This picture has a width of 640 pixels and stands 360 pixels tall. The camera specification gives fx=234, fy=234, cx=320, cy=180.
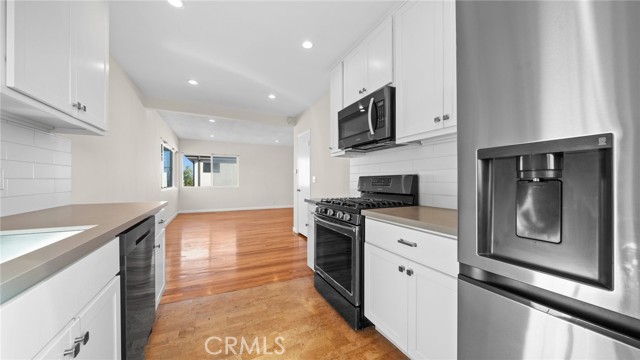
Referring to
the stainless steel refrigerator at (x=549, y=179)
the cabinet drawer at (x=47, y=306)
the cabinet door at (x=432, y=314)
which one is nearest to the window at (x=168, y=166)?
the cabinet drawer at (x=47, y=306)

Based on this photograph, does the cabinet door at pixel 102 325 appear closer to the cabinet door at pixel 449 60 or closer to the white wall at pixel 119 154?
the white wall at pixel 119 154

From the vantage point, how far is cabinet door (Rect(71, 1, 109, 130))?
4.23 feet

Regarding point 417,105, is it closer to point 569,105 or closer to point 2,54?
point 569,105

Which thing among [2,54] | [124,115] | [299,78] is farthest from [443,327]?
[124,115]

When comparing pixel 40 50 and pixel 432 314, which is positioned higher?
pixel 40 50

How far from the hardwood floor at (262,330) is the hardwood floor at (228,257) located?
0.26m

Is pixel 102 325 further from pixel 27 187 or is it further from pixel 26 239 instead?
pixel 27 187

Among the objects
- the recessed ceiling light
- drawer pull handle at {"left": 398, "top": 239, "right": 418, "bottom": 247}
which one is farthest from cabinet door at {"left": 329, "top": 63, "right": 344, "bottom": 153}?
the recessed ceiling light

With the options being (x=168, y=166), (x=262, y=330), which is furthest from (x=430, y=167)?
(x=168, y=166)

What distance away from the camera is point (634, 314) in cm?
45

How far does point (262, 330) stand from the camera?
1735 mm

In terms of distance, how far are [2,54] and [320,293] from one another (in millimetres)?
2405

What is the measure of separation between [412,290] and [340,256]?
0.71 meters

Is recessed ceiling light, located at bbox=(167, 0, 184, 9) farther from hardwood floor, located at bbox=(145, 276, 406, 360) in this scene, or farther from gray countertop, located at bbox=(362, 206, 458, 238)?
hardwood floor, located at bbox=(145, 276, 406, 360)
